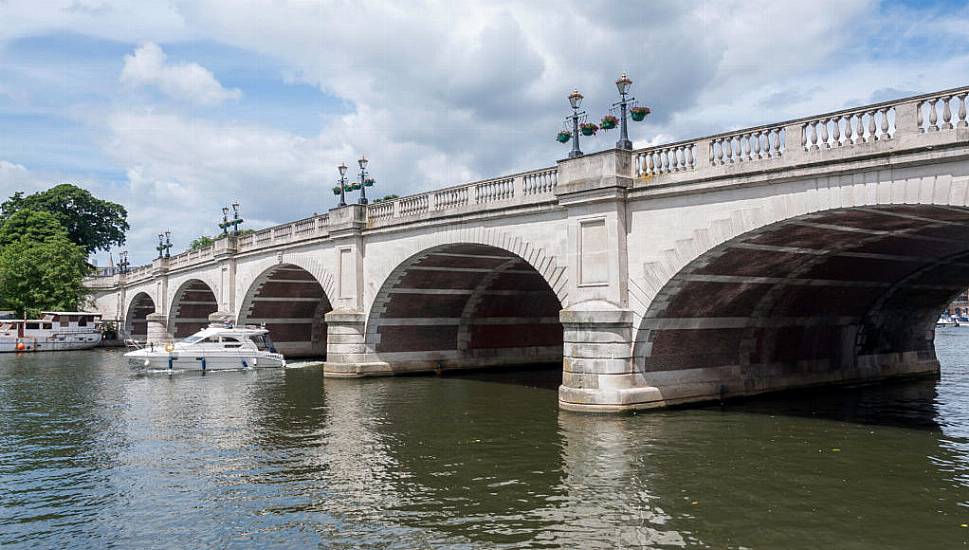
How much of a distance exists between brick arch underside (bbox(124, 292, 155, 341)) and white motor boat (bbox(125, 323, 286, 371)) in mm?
35784

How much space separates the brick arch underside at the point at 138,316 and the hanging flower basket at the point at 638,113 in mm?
59824

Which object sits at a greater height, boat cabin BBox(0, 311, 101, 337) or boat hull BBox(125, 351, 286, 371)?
boat cabin BBox(0, 311, 101, 337)

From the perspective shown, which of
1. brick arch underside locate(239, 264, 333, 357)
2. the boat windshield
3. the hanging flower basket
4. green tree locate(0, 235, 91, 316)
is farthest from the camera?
green tree locate(0, 235, 91, 316)

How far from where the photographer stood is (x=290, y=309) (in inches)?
1832

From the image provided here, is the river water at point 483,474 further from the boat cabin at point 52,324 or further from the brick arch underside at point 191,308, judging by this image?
the boat cabin at point 52,324

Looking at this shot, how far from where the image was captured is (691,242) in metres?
18.6

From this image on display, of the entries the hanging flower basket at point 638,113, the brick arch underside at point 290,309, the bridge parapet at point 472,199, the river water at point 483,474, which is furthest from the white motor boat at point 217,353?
the hanging flower basket at point 638,113

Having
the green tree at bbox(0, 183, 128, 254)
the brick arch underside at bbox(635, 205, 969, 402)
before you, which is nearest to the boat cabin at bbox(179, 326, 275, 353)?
the brick arch underside at bbox(635, 205, 969, 402)

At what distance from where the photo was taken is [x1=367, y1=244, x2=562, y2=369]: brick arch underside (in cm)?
3112

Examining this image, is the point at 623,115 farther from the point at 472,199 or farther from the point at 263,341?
the point at 263,341

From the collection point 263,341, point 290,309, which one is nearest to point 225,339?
point 263,341

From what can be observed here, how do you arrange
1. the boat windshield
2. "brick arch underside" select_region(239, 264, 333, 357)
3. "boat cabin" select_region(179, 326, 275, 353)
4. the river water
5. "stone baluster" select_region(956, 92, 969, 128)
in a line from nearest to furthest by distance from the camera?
the river water, "stone baluster" select_region(956, 92, 969, 128), "boat cabin" select_region(179, 326, 275, 353), the boat windshield, "brick arch underside" select_region(239, 264, 333, 357)

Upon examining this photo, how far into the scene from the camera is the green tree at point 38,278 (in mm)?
64375

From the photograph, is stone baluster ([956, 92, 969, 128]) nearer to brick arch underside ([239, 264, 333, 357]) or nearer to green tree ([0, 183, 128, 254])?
brick arch underside ([239, 264, 333, 357])
